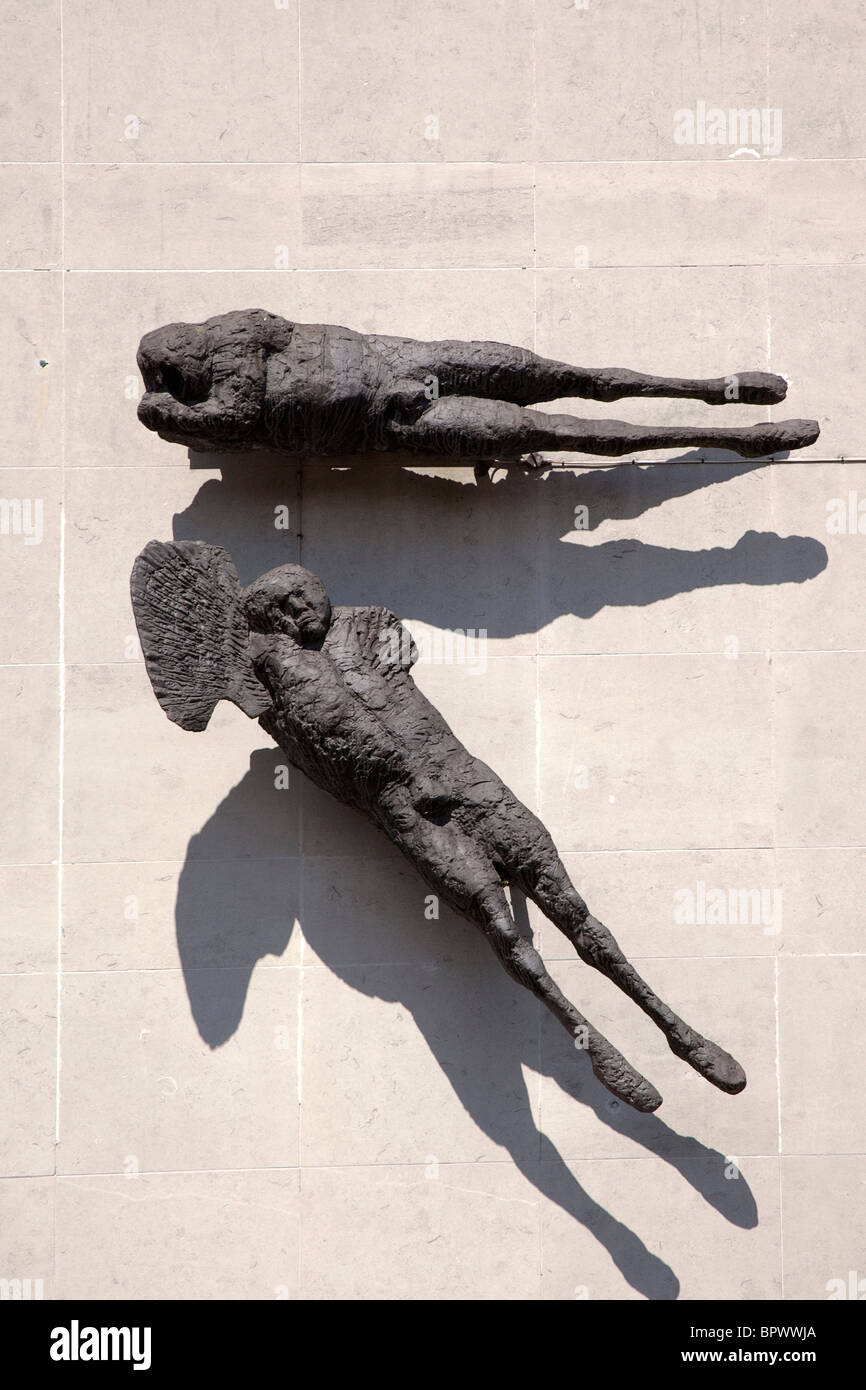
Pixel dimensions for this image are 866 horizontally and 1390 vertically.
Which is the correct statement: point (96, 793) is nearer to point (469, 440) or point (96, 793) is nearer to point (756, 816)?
point (469, 440)

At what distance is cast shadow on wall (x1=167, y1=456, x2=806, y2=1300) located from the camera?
6863 mm

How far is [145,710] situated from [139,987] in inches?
59.6

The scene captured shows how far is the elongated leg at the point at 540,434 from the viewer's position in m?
6.73

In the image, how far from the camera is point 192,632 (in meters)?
6.52

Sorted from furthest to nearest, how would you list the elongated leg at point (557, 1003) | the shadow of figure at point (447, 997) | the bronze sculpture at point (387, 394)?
the shadow of figure at point (447, 997), the bronze sculpture at point (387, 394), the elongated leg at point (557, 1003)

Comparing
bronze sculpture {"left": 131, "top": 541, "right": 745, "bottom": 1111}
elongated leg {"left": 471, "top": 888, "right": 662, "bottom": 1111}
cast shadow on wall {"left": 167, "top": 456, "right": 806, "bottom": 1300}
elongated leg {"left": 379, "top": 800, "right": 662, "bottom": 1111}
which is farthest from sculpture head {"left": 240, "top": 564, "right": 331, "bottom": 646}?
elongated leg {"left": 471, "top": 888, "right": 662, "bottom": 1111}

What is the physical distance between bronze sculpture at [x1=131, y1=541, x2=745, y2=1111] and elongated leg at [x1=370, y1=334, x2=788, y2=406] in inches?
51.6

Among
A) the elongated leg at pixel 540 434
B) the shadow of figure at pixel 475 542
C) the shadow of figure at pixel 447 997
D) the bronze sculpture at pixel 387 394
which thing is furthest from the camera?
the shadow of figure at pixel 475 542

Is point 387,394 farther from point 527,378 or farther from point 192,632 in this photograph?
point 192,632

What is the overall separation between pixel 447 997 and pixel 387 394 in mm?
3249

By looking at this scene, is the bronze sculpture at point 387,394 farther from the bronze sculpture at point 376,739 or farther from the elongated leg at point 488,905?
the elongated leg at point 488,905

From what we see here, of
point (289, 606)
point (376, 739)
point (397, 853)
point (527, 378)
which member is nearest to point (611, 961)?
point (397, 853)

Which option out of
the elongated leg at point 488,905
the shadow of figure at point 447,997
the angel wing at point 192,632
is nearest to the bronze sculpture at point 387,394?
the angel wing at point 192,632

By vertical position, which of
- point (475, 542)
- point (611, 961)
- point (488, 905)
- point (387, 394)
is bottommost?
point (611, 961)
